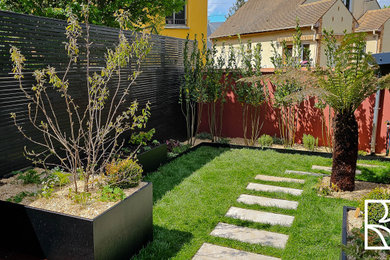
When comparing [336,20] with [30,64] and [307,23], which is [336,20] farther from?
[30,64]

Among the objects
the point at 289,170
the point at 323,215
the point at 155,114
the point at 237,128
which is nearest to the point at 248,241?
the point at 323,215

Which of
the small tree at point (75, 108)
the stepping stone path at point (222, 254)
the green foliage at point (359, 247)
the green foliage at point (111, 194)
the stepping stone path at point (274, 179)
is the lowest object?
the stepping stone path at point (222, 254)

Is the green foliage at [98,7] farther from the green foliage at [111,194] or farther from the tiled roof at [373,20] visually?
the tiled roof at [373,20]

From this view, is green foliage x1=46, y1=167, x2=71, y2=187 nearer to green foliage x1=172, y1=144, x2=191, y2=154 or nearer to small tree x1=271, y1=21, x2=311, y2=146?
green foliage x1=172, y1=144, x2=191, y2=154

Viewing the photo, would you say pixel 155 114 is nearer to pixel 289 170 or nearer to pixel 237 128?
pixel 237 128

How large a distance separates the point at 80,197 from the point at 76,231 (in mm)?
442

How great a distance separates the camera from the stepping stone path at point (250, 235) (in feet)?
12.0

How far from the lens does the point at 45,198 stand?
3.37m

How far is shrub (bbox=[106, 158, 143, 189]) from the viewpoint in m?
3.61

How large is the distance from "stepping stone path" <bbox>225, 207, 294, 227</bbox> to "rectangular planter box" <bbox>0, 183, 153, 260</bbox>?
1.34 metres

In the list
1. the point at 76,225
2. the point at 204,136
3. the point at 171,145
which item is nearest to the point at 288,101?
the point at 204,136

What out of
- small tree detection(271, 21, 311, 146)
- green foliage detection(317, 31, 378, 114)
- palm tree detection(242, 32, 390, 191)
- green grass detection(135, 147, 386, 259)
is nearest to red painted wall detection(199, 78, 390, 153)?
small tree detection(271, 21, 311, 146)

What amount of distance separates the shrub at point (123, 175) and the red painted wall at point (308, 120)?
5493 millimetres

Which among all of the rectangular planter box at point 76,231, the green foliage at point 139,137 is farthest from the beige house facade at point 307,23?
the rectangular planter box at point 76,231
